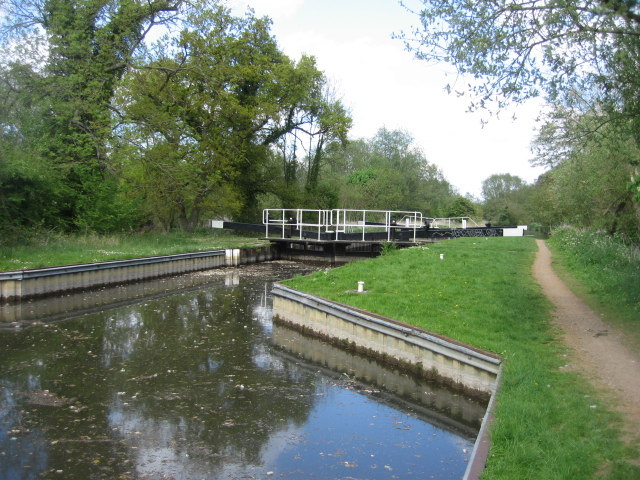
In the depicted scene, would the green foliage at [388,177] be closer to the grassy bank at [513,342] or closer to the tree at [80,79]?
the tree at [80,79]

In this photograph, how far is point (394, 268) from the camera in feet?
54.2

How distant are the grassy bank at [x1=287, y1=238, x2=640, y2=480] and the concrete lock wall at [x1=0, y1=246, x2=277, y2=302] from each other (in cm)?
725

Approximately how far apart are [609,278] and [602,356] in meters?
6.62

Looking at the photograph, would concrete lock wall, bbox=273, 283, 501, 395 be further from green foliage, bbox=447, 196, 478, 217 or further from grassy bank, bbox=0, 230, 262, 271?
green foliage, bbox=447, 196, 478, 217

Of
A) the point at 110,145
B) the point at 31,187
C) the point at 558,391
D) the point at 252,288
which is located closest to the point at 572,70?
the point at 558,391

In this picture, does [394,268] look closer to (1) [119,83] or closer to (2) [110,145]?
(2) [110,145]

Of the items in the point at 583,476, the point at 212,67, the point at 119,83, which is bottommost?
the point at 583,476

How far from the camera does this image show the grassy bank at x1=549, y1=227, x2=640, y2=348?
9.91m

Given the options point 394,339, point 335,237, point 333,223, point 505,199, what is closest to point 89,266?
point 394,339

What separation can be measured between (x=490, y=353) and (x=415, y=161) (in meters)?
54.3

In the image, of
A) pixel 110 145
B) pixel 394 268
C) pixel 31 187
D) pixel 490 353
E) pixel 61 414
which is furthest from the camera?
pixel 110 145

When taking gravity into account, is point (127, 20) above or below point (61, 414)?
above

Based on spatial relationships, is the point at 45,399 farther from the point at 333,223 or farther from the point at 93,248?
the point at 333,223

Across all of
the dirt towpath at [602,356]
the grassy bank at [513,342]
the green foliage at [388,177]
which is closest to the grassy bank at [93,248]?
the grassy bank at [513,342]
